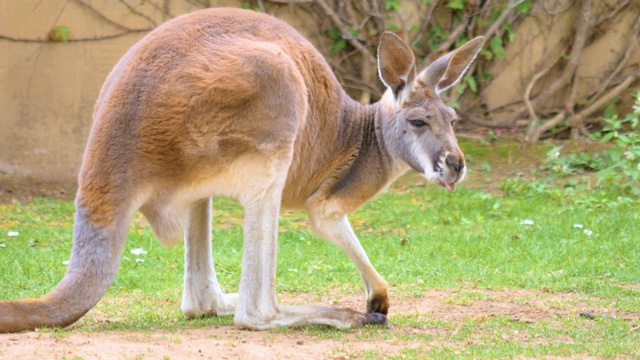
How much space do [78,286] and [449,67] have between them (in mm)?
2142

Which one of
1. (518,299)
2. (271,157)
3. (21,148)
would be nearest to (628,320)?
(518,299)

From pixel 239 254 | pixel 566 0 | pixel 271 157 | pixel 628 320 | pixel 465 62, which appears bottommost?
pixel 628 320

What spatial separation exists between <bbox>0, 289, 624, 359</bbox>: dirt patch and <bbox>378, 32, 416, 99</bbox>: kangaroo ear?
3.82 ft

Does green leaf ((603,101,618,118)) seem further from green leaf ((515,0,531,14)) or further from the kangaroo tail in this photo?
the kangaroo tail

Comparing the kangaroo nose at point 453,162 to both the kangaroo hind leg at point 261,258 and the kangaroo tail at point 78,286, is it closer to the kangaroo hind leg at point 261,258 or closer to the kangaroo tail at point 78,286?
the kangaroo hind leg at point 261,258

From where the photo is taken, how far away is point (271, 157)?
4.12 m

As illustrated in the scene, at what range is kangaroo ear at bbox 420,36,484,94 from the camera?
15.3 ft

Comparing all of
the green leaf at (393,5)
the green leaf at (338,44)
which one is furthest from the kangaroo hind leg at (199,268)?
the green leaf at (393,5)

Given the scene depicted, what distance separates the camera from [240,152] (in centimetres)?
410

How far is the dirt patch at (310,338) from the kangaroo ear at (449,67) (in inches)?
45.2

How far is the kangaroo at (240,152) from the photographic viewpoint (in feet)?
12.6

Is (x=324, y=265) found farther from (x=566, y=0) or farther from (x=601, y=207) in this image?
(x=566, y=0)

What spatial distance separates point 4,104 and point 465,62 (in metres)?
4.90

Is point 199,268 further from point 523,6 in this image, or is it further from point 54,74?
point 523,6
